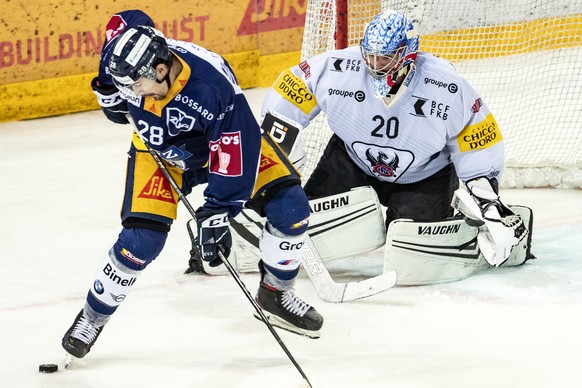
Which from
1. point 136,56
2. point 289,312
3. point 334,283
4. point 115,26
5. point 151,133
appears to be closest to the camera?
point 136,56

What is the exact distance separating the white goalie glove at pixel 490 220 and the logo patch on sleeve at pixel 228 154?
→ 1171 millimetres

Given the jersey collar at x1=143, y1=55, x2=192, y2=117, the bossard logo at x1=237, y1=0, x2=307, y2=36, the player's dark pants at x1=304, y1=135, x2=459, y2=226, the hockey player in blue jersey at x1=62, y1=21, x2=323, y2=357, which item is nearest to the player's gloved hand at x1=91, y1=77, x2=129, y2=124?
the hockey player in blue jersey at x1=62, y1=21, x2=323, y2=357

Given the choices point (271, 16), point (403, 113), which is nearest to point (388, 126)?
point (403, 113)

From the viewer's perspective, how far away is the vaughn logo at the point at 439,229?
149 inches

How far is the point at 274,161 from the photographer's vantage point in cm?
323

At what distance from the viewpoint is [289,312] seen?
339 centimetres

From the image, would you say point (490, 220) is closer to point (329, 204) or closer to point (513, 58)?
point (329, 204)

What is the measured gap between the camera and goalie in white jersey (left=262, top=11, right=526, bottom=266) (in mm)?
3727

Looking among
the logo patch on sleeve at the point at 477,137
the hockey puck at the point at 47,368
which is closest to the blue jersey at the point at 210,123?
the hockey puck at the point at 47,368

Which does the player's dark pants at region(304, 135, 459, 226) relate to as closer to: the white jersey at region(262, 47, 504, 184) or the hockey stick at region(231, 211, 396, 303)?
the white jersey at region(262, 47, 504, 184)

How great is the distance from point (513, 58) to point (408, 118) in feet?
8.48

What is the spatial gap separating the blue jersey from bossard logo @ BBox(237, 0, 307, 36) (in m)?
4.06

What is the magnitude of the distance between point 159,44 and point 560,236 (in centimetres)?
219

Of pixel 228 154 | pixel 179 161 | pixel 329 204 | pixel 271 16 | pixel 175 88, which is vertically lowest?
pixel 271 16
